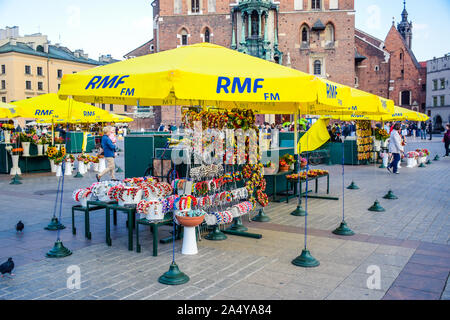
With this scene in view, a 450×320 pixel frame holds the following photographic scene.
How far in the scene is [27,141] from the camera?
1602cm

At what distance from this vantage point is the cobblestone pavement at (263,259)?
4.60 metres

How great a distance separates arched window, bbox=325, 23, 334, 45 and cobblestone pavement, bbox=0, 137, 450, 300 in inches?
1492

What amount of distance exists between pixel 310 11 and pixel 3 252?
4336 cm

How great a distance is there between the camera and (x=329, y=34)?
44.4 m

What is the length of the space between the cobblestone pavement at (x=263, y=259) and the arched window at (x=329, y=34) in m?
37.9

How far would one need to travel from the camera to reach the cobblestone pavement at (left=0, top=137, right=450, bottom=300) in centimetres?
460

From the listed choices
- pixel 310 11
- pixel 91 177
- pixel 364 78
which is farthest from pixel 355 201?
pixel 364 78

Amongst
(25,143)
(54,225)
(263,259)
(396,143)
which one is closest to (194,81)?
(263,259)

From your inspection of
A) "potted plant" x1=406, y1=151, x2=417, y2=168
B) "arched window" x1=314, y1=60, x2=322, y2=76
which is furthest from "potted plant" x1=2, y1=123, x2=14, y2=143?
"arched window" x1=314, y1=60, x2=322, y2=76

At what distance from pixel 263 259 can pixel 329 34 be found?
4287 cm

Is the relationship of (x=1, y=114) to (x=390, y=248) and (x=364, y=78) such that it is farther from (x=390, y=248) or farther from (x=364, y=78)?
(x=364, y=78)

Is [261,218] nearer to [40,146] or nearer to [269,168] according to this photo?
[269,168]

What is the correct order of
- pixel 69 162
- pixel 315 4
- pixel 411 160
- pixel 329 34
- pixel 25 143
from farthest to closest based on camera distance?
1. pixel 329 34
2. pixel 315 4
3. pixel 411 160
4. pixel 25 143
5. pixel 69 162

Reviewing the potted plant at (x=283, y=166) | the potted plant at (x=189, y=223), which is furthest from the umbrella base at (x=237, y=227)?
the potted plant at (x=283, y=166)
